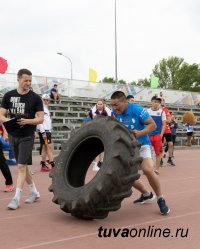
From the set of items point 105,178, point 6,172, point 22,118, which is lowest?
point 6,172

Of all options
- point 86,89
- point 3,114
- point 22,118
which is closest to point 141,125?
point 22,118

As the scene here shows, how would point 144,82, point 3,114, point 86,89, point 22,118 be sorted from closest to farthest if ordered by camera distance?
point 22,118 → point 3,114 → point 86,89 → point 144,82

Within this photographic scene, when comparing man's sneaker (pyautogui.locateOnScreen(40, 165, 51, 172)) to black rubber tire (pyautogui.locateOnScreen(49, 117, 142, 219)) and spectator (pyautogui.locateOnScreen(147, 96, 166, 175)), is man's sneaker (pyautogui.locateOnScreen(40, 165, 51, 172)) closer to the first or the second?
spectator (pyautogui.locateOnScreen(147, 96, 166, 175))

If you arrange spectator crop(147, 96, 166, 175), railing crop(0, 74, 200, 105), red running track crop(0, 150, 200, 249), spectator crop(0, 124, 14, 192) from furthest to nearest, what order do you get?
railing crop(0, 74, 200, 105) < spectator crop(147, 96, 166, 175) < spectator crop(0, 124, 14, 192) < red running track crop(0, 150, 200, 249)

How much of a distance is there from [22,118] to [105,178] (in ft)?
5.78

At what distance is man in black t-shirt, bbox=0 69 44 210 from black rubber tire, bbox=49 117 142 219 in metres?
0.55

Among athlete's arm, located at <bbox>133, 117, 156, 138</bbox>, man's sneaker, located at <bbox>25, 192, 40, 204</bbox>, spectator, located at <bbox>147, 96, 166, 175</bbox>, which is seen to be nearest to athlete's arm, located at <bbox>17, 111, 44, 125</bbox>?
man's sneaker, located at <bbox>25, 192, 40, 204</bbox>

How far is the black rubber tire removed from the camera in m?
5.05

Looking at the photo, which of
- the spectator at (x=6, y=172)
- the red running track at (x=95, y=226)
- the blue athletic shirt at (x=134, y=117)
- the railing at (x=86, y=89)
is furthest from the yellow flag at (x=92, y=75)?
the blue athletic shirt at (x=134, y=117)

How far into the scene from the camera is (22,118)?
616cm

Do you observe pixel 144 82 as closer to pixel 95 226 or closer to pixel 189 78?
pixel 189 78

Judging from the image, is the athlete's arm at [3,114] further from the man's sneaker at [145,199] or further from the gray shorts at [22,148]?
the man's sneaker at [145,199]

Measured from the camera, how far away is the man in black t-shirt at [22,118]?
617cm

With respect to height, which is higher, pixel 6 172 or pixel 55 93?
pixel 55 93
